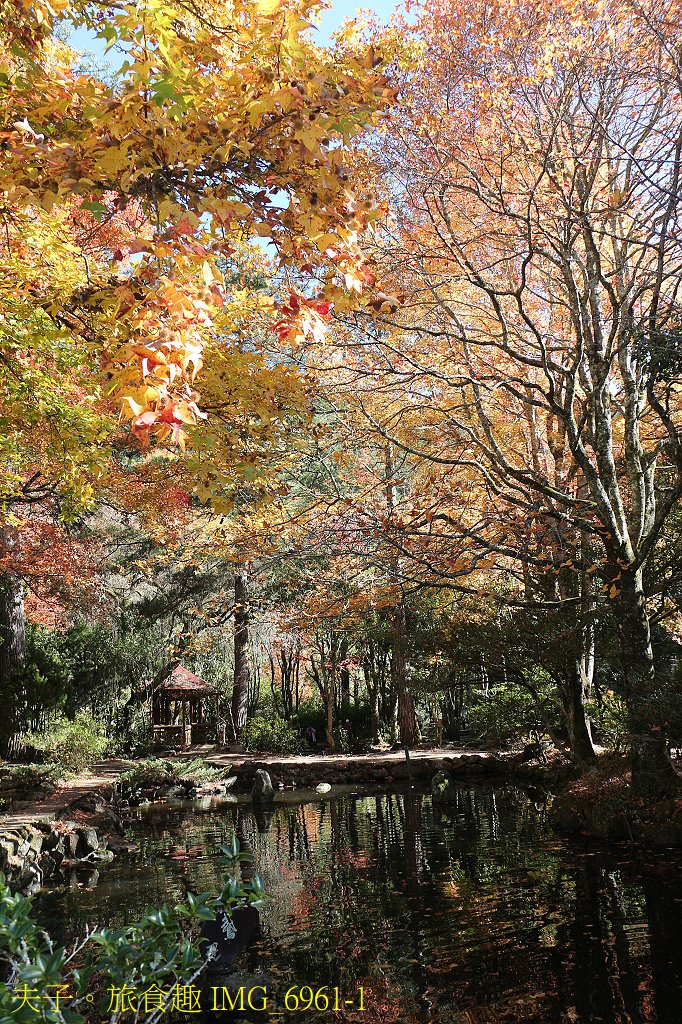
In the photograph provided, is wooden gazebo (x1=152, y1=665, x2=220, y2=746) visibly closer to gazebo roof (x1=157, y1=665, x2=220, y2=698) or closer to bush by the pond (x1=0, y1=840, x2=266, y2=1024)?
gazebo roof (x1=157, y1=665, x2=220, y2=698)

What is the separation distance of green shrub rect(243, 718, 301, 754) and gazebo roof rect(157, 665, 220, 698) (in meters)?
1.49

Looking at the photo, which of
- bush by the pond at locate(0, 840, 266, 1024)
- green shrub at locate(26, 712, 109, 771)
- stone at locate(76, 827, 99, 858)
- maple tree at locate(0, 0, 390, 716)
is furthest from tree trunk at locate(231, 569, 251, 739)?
bush by the pond at locate(0, 840, 266, 1024)

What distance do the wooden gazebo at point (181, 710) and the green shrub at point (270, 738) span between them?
4.70 feet

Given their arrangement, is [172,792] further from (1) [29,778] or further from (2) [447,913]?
(2) [447,913]

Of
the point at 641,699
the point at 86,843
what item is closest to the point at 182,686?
the point at 86,843

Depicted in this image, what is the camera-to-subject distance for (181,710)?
2095 cm

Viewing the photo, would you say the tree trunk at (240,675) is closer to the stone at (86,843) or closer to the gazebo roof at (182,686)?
the gazebo roof at (182,686)

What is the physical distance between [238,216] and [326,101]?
593mm

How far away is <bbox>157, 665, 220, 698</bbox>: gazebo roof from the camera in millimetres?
18688

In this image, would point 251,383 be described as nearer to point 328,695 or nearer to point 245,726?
point 328,695

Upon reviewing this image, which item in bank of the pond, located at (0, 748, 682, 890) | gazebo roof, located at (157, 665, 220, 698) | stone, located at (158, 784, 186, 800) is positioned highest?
gazebo roof, located at (157, 665, 220, 698)

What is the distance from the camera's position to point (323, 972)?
182 inches

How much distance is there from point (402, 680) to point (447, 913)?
8290 mm

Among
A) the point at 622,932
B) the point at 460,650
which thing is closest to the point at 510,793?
Result: the point at 460,650
